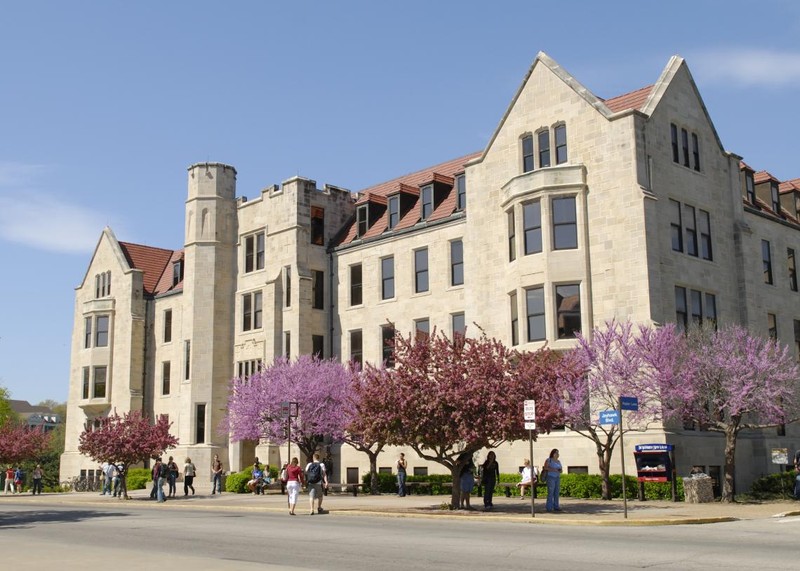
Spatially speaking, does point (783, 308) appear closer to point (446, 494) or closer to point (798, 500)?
point (798, 500)

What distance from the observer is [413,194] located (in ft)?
158

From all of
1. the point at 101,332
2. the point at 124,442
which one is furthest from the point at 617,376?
the point at 101,332

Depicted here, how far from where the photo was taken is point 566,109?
1462 inches

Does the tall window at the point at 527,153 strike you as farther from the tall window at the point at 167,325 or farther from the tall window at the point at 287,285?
the tall window at the point at 167,325

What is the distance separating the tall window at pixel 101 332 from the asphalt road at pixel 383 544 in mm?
36949

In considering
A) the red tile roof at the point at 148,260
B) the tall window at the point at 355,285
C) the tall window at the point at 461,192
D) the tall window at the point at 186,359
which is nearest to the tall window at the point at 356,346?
the tall window at the point at 355,285

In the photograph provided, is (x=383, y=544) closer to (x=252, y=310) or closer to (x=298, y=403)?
(x=298, y=403)

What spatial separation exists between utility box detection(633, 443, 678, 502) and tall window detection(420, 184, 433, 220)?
1848cm

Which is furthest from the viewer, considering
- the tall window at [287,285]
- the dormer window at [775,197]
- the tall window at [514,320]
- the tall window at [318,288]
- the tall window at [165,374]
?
the tall window at [165,374]

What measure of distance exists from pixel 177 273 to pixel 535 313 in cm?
3023

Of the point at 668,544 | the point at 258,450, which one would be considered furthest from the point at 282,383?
the point at 668,544

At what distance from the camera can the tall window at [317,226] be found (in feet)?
162

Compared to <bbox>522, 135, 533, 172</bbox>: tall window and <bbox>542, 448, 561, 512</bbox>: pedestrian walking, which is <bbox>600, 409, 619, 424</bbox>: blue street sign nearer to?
<bbox>542, 448, 561, 512</bbox>: pedestrian walking

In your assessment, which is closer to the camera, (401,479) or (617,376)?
(617,376)
